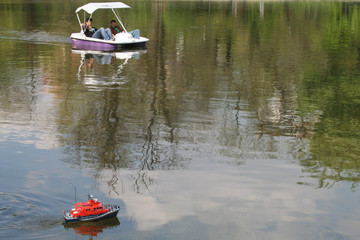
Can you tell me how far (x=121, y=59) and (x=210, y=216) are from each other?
21.5 m

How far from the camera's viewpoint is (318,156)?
48.6 ft

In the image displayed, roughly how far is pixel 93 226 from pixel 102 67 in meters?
18.7

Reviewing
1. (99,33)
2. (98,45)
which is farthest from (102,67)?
(99,33)

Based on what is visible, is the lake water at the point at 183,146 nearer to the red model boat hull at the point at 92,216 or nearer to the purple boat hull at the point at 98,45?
the red model boat hull at the point at 92,216

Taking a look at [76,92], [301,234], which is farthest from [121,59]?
[301,234]

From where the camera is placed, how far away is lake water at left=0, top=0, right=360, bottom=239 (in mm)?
11180

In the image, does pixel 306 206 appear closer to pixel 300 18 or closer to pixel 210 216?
pixel 210 216

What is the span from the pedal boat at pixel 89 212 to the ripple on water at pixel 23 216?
30 cm

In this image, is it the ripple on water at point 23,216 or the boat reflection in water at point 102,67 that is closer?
the ripple on water at point 23,216

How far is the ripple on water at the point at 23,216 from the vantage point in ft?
34.7

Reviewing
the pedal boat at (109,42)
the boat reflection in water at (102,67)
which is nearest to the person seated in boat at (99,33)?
the pedal boat at (109,42)

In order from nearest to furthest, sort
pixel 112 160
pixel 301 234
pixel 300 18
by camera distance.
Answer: pixel 301 234
pixel 112 160
pixel 300 18

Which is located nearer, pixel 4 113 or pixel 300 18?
pixel 4 113

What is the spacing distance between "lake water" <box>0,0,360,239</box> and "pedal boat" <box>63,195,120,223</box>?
6.6 inches
